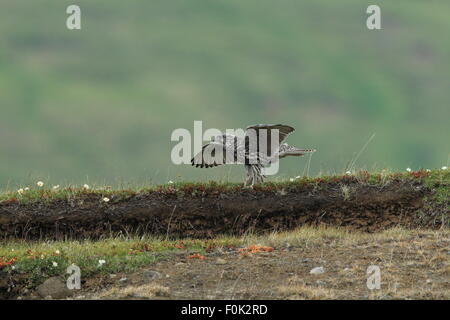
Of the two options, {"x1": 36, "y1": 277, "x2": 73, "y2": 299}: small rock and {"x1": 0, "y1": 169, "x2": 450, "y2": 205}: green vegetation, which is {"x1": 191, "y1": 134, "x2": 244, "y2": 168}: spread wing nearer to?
{"x1": 0, "y1": 169, "x2": 450, "y2": 205}: green vegetation

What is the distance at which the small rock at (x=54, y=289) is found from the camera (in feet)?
44.6

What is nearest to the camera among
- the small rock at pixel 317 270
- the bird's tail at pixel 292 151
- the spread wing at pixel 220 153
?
the small rock at pixel 317 270

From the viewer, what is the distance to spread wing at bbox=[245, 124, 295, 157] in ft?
60.5

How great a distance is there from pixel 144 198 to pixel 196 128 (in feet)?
6.97

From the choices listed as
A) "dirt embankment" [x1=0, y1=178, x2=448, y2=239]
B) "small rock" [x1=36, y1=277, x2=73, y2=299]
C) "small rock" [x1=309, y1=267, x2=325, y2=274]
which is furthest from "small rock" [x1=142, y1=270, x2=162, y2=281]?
"dirt embankment" [x1=0, y1=178, x2=448, y2=239]

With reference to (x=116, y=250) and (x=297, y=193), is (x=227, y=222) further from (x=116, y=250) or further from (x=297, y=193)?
(x=116, y=250)

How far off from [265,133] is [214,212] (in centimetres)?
223

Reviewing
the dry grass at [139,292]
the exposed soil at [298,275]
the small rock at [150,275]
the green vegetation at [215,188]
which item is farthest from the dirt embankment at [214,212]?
the dry grass at [139,292]

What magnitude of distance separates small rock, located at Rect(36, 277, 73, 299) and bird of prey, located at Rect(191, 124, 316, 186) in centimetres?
578

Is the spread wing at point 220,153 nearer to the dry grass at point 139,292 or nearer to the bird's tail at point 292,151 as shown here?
the bird's tail at point 292,151

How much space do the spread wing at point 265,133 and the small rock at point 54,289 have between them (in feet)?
20.8

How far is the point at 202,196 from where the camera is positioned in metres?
19.1

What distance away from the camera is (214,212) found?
744 inches
